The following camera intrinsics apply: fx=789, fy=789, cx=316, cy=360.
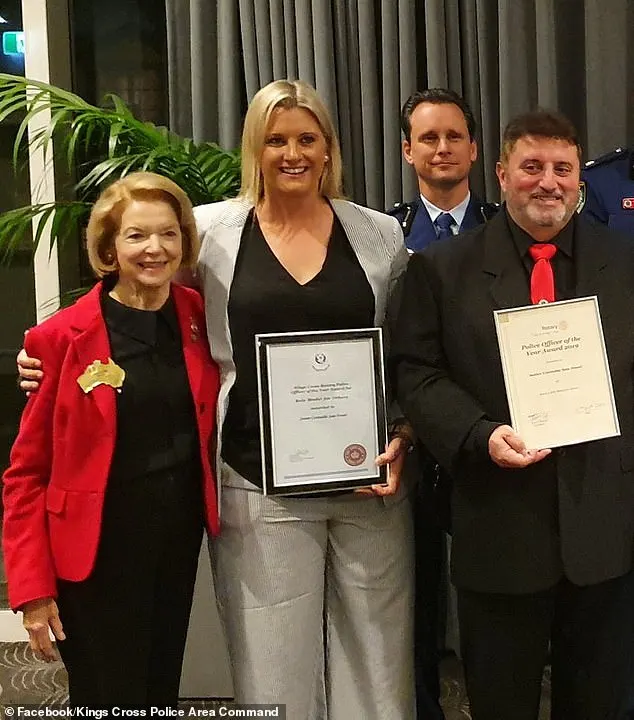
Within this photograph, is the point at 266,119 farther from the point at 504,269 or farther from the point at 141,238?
the point at 504,269

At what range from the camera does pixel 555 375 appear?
1356 mm

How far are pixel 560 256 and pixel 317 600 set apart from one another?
810 mm

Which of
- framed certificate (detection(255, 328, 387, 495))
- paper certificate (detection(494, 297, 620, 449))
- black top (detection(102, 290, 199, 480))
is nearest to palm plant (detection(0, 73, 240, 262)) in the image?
black top (detection(102, 290, 199, 480))

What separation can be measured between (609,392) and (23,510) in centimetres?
105

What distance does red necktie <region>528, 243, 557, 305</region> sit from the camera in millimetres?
1404

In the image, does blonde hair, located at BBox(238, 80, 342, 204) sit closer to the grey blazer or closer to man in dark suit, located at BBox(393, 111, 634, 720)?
the grey blazer

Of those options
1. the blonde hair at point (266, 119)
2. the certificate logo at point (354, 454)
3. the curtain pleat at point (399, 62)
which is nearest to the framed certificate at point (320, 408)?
the certificate logo at point (354, 454)

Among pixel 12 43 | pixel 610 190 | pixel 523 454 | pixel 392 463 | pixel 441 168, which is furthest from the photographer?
pixel 12 43

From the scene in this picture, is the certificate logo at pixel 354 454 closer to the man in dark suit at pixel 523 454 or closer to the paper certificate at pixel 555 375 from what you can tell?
the man in dark suit at pixel 523 454

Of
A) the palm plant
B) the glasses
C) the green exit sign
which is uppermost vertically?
the green exit sign

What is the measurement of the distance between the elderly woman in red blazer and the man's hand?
524 millimetres

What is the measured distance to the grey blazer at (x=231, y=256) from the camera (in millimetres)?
1508

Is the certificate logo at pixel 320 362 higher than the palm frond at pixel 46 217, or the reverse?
the palm frond at pixel 46 217

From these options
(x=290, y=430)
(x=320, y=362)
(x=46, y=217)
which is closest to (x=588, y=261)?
(x=320, y=362)
